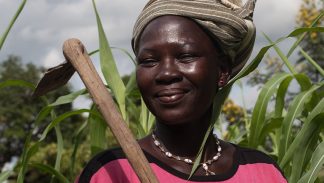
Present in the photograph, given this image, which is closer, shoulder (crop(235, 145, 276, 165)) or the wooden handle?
the wooden handle

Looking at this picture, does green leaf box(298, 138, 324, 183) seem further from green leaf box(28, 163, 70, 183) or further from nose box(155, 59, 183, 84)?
green leaf box(28, 163, 70, 183)

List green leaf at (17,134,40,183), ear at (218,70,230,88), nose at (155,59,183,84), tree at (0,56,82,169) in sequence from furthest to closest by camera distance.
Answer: tree at (0,56,82,169), green leaf at (17,134,40,183), ear at (218,70,230,88), nose at (155,59,183,84)

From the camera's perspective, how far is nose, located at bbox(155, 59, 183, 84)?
940 millimetres

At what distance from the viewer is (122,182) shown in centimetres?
97

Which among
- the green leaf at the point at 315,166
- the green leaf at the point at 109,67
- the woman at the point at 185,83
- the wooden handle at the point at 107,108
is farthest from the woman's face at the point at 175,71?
the green leaf at the point at 109,67

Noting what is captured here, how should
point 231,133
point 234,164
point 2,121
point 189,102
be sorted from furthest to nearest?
point 2,121, point 231,133, point 234,164, point 189,102

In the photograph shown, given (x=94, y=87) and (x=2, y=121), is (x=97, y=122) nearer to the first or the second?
(x=94, y=87)

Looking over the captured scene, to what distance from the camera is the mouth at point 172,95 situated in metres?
0.94

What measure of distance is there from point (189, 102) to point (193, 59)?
61 mm

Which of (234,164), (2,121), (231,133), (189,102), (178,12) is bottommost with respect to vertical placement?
(2,121)

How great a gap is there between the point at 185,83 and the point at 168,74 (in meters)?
0.03

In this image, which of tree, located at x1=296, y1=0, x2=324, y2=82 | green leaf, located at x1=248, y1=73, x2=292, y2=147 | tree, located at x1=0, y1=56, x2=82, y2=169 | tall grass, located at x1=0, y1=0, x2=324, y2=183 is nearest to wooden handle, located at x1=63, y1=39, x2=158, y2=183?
tall grass, located at x1=0, y1=0, x2=324, y2=183

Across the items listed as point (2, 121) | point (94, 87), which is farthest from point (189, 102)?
point (2, 121)

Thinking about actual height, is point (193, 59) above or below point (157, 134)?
above
